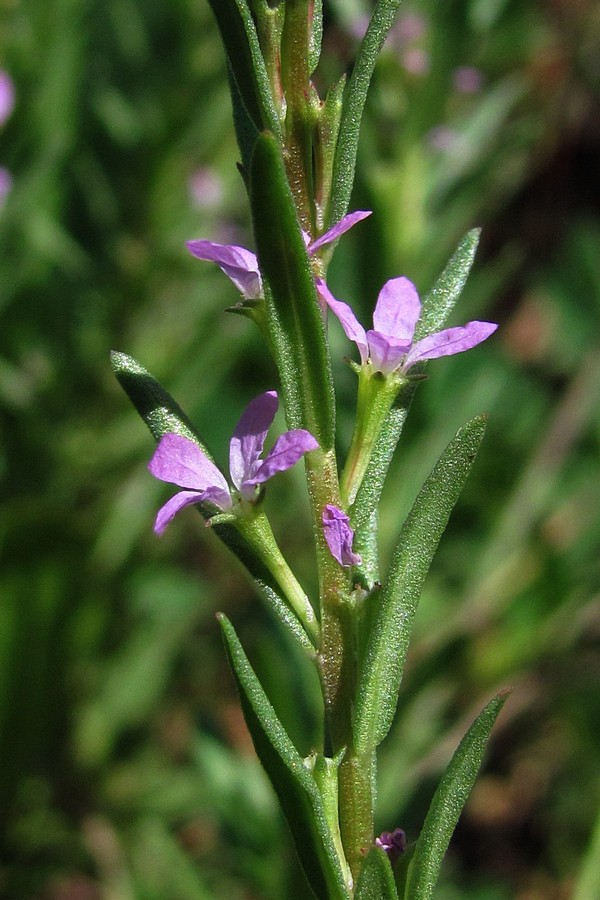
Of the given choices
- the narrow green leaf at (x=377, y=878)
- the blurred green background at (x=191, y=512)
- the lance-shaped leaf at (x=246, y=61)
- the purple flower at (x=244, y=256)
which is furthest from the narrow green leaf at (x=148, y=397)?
the blurred green background at (x=191, y=512)

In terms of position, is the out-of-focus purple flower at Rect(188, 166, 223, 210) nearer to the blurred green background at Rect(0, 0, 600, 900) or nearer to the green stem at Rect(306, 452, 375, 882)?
the blurred green background at Rect(0, 0, 600, 900)

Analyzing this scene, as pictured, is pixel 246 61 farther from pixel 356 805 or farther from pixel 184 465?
pixel 356 805

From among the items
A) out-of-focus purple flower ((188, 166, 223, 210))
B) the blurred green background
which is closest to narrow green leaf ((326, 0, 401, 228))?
the blurred green background

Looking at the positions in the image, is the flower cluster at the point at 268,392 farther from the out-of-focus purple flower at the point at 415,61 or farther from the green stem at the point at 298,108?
the out-of-focus purple flower at the point at 415,61

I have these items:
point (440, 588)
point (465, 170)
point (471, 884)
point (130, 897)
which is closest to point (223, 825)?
point (130, 897)

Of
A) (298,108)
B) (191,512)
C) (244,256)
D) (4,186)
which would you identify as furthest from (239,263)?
(191,512)

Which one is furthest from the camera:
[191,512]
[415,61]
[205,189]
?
[191,512]

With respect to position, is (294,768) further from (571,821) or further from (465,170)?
(571,821)
